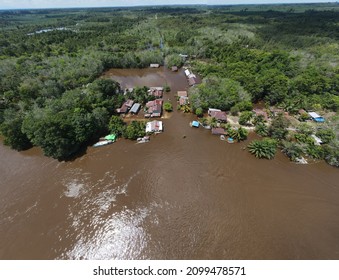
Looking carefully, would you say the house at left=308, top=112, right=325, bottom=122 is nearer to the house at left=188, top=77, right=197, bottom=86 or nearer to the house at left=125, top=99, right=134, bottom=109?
the house at left=188, top=77, right=197, bottom=86

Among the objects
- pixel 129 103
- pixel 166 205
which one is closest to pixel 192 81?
pixel 129 103

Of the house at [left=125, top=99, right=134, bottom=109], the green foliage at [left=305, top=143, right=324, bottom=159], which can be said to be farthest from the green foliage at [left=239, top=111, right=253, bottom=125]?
the house at [left=125, top=99, right=134, bottom=109]

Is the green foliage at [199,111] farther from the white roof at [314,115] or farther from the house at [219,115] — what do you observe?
the white roof at [314,115]

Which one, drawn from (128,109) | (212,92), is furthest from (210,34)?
(128,109)

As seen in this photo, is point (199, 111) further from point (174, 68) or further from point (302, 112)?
point (174, 68)

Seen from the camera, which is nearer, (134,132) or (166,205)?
(166,205)

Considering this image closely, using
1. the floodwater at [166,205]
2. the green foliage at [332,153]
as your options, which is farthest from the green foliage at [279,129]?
the green foliage at [332,153]

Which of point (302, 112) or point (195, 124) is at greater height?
point (302, 112)
